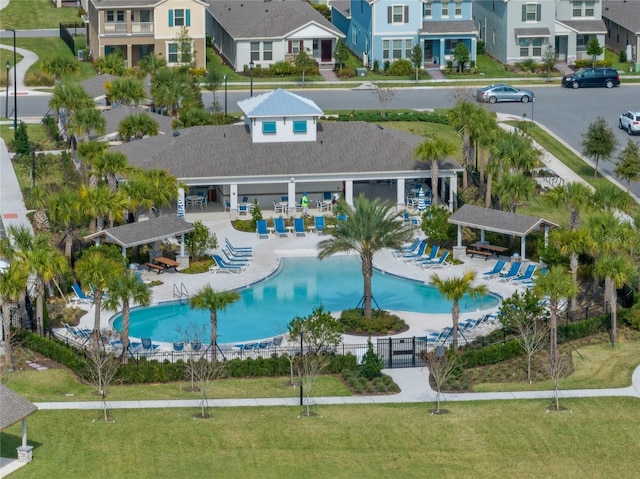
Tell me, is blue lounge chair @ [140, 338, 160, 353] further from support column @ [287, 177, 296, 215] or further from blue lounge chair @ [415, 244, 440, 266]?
support column @ [287, 177, 296, 215]

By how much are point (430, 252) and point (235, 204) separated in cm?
1083

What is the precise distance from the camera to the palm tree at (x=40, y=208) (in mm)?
73250

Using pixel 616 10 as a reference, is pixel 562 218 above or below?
below

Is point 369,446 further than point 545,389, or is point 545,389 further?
point 545,389

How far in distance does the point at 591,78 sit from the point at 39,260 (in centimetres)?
5380

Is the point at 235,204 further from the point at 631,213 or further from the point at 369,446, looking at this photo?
the point at 369,446

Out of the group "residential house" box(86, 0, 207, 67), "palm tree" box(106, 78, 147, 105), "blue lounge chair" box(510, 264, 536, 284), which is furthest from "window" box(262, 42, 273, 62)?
"blue lounge chair" box(510, 264, 536, 284)

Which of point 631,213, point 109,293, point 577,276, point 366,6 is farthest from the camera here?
point 366,6

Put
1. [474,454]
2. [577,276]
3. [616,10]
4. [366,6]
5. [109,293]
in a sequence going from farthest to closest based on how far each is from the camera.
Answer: [616,10] → [366,6] → [577,276] → [109,293] → [474,454]

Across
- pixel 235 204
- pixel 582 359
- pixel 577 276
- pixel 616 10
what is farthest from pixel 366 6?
pixel 582 359

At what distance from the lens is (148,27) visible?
10862cm

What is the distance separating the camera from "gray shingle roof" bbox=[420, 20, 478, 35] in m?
110

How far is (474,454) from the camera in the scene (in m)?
49.4

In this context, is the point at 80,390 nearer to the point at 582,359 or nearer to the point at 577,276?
the point at 582,359
